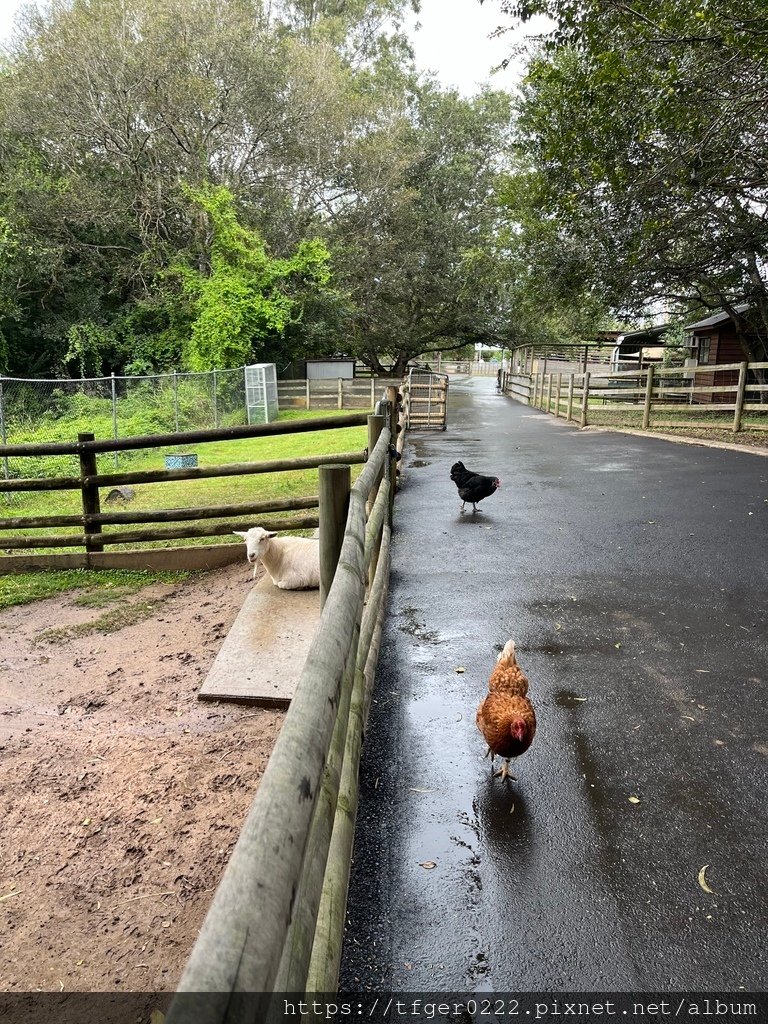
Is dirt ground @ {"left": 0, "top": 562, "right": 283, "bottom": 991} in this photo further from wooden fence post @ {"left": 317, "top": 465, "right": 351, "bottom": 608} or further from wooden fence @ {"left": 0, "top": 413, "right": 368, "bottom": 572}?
wooden fence @ {"left": 0, "top": 413, "right": 368, "bottom": 572}

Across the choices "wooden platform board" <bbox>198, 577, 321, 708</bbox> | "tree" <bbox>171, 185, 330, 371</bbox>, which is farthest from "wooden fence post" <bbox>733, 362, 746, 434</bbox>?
"tree" <bbox>171, 185, 330, 371</bbox>

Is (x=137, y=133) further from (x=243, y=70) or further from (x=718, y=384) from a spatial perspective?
(x=718, y=384)

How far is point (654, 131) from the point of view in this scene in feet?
37.6

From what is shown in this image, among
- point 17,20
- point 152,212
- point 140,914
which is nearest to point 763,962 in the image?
point 140,914

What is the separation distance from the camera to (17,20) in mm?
22469

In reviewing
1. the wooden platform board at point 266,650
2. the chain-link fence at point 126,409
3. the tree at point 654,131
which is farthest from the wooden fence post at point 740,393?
the wooden platform board at point 266,650

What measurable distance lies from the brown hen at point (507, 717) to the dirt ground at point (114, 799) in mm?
1119

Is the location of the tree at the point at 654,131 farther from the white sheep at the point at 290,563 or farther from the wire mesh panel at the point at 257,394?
the wire mesh panel at the point at 257,394

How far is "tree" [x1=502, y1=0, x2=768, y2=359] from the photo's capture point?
8.37 m

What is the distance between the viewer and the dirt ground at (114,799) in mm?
2375

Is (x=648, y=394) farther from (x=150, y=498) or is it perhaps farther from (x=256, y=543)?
(x=256, y=543)

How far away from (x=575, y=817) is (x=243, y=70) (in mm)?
27352

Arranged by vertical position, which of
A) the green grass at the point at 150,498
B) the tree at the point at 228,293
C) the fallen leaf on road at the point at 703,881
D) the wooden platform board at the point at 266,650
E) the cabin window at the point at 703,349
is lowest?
the green grass at the point at 150,498

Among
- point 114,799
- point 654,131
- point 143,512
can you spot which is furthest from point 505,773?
point 654,131
